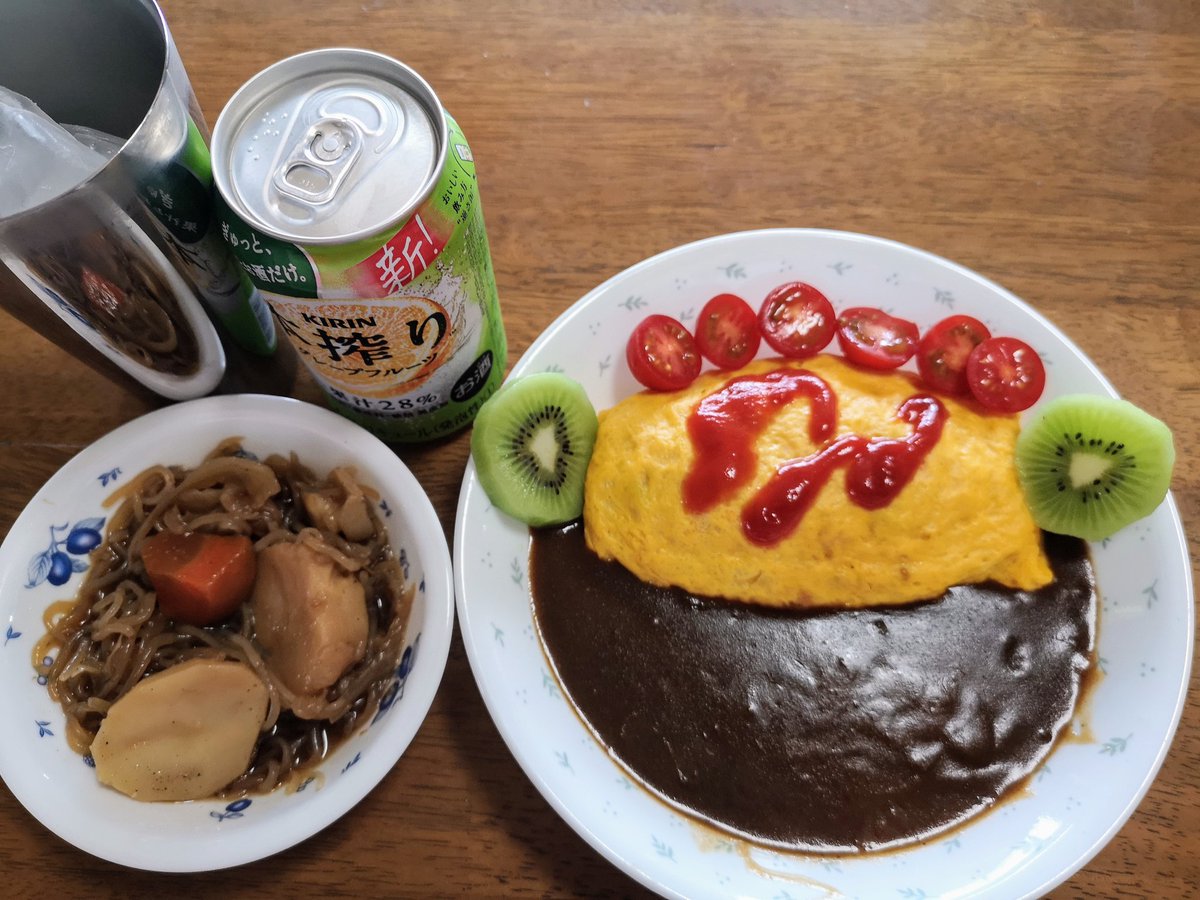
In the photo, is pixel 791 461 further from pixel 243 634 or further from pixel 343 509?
pixel 243 634

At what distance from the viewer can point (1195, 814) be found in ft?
5.41

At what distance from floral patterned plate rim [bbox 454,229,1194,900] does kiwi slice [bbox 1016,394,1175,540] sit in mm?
62

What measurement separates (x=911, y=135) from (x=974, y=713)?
143 centimetres

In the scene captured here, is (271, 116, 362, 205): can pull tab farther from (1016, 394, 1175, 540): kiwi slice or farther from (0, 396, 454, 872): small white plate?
(1016, 394, 1175, 540): kiwi slice

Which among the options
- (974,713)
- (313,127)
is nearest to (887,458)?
(974,713)

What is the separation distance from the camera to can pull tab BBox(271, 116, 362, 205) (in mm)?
1327

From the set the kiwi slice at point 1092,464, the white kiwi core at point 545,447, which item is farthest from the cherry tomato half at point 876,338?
the white kiwi core at point 545,447

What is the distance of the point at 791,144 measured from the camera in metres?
2.18

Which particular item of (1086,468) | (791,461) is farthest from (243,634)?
(1086,468)

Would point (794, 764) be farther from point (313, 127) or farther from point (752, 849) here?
point (313, 127)

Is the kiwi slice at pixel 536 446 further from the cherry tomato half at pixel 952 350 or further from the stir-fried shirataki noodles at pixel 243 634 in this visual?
the cherry tomato half at pixel 952 350

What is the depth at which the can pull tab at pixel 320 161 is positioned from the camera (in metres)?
1.33

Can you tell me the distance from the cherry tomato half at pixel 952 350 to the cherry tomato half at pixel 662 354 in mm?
514

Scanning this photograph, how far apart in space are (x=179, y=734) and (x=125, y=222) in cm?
89
